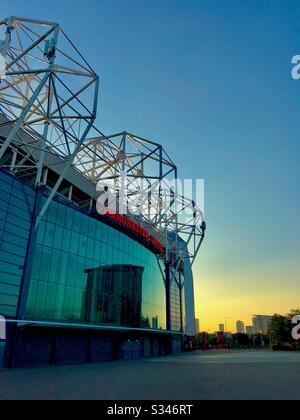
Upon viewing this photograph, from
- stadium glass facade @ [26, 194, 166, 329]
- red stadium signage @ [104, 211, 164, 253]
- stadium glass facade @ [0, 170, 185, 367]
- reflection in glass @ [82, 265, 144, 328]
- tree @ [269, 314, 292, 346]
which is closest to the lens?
stadium glass facade @ [0, 170, 185, 367]

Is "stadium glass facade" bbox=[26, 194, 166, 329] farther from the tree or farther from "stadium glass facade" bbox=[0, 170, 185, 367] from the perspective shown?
the tree

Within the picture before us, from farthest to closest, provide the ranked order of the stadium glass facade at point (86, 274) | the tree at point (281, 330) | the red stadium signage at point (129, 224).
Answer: the tree at point (281, 330)
the red stadium signage at point (129, 224)
the stadium glass facade at point (86, 274)

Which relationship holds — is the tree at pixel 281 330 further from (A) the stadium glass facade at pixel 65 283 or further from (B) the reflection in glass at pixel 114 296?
(B) the reflection in glass at pixel 114 296

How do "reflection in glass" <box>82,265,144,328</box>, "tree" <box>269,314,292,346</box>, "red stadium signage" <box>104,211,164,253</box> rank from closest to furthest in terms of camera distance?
"reflection in glass" <box>82,265,144,328</box> → "red stadium signage" <box>104,211,164,253</box> → "tree" <box>269,314,292,346</box>

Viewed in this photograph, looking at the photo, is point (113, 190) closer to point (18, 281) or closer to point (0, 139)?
point (0, 139)

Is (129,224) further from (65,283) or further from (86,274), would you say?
(65,283)

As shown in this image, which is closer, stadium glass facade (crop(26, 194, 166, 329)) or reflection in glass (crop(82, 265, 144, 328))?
stadium glass facade (crop(26, 194, 166, 329))

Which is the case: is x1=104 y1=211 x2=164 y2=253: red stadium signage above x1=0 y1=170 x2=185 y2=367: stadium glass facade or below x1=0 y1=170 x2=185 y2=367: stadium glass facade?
above

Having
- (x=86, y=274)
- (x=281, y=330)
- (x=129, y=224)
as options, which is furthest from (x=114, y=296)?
(x=281, y=330)

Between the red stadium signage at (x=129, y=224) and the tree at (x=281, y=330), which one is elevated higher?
the red stadium signage at (x=129, y=224)

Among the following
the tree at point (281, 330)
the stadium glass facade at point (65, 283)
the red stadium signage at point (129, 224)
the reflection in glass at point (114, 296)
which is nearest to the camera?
the stadium glass facade at point (65, 283)

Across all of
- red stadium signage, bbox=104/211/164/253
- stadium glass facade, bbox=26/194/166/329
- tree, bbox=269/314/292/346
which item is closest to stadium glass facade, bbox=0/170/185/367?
stadium glass facade, bbox=26/194/166/329

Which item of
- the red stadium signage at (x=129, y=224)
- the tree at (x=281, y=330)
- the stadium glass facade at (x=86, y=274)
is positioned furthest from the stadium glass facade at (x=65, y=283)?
the tree at (x=281, y=330)
